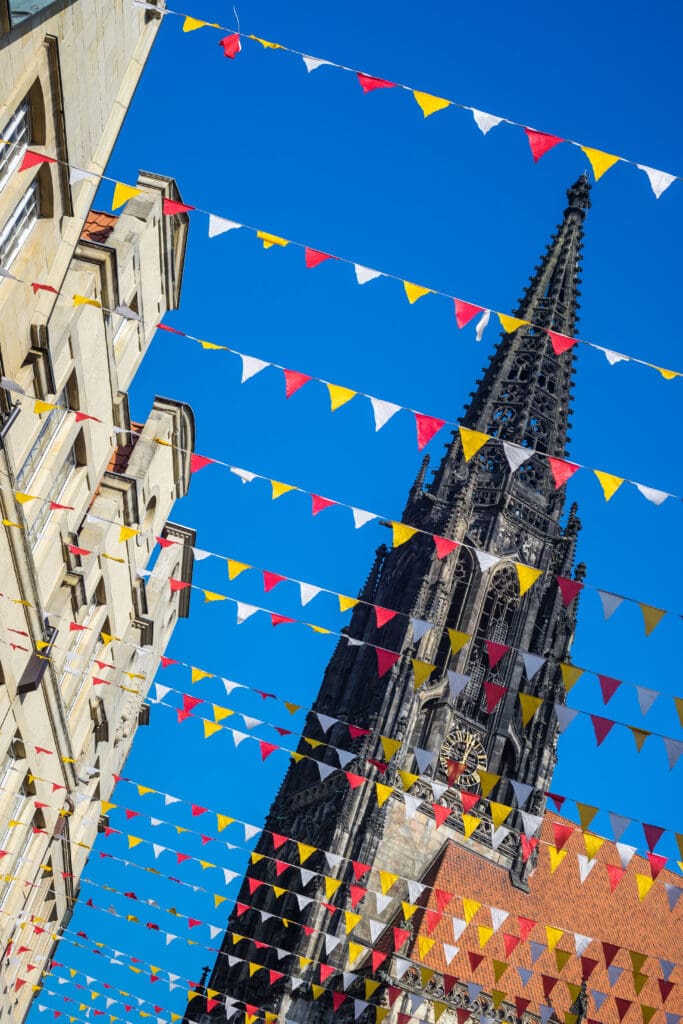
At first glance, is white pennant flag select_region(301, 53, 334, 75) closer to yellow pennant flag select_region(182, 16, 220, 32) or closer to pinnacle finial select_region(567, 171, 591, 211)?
yellow pennant flag select_region(182, 16, 220, 32)

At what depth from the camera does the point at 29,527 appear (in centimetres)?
1327

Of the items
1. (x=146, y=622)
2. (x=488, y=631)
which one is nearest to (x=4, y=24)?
(x=146, y=622)

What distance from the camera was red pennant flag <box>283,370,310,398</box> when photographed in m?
11.1

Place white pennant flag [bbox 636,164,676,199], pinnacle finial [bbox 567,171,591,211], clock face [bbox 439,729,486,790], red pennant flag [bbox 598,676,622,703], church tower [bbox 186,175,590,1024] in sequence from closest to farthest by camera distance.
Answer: white pennant flag [bbox 636,164,676,199], red pennant flag [bbox 598,676,622,703], church tower [bbox 186,175,590,1024], clock face [bbox 439,729,486,790], pinnacle finial [bbox 567,171,591,211]

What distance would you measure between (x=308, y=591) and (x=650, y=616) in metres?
4.10

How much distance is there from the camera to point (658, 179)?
884cm

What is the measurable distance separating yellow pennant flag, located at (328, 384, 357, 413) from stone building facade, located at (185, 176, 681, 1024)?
1609cm

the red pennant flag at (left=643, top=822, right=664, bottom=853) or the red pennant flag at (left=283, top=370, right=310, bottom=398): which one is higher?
the red pennant flag at (left=283, top=370, right=310, bottom=398)

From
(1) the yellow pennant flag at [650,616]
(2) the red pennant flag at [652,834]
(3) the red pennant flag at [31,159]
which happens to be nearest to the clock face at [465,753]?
(2) the red pennant flag at [652,834]

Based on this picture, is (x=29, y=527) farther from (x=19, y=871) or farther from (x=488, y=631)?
(x=488, y=631)

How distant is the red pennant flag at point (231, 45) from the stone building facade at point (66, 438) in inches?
59.6

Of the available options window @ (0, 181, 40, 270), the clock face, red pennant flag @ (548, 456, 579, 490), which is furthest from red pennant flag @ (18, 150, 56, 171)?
the clock face

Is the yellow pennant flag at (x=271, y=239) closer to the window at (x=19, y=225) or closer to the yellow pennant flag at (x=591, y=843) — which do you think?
the window at (x=19, y=225)

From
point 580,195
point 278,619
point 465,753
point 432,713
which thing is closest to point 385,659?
point 278,619
